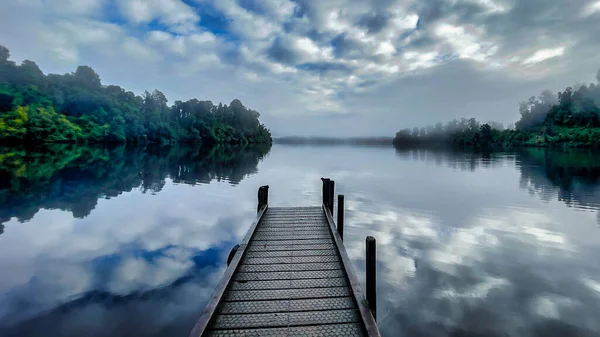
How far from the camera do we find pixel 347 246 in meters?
9.86

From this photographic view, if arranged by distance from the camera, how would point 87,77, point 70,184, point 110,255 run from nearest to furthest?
1. point 110,255
2. point 70,184
3. point 87,77

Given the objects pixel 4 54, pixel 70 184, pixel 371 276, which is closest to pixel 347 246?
pixel 371 276

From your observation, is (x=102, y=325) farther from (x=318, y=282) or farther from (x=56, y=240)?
(x=56, y=240)

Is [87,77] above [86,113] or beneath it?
above

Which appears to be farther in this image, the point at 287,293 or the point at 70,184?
the point at 70,184

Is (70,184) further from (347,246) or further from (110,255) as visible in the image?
(347,246)

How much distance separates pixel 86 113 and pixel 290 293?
7849cm

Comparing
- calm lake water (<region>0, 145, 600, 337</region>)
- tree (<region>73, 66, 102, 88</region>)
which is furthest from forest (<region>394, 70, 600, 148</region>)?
tree (<region>73, 66, 102, 88</region>)

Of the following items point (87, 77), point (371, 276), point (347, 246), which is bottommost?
point (347, 246)

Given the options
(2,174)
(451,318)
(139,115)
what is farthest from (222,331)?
(139,115)

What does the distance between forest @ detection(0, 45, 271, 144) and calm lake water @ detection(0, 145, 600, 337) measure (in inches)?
1686

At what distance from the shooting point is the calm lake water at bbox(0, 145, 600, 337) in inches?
226

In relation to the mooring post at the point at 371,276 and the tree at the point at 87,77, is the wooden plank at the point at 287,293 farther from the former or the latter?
the tree at the point at 87,77

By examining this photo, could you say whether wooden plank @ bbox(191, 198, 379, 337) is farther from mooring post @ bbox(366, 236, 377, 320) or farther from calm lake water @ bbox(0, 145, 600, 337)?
calm lake water @ bbox(0, 145, 600, 337)
